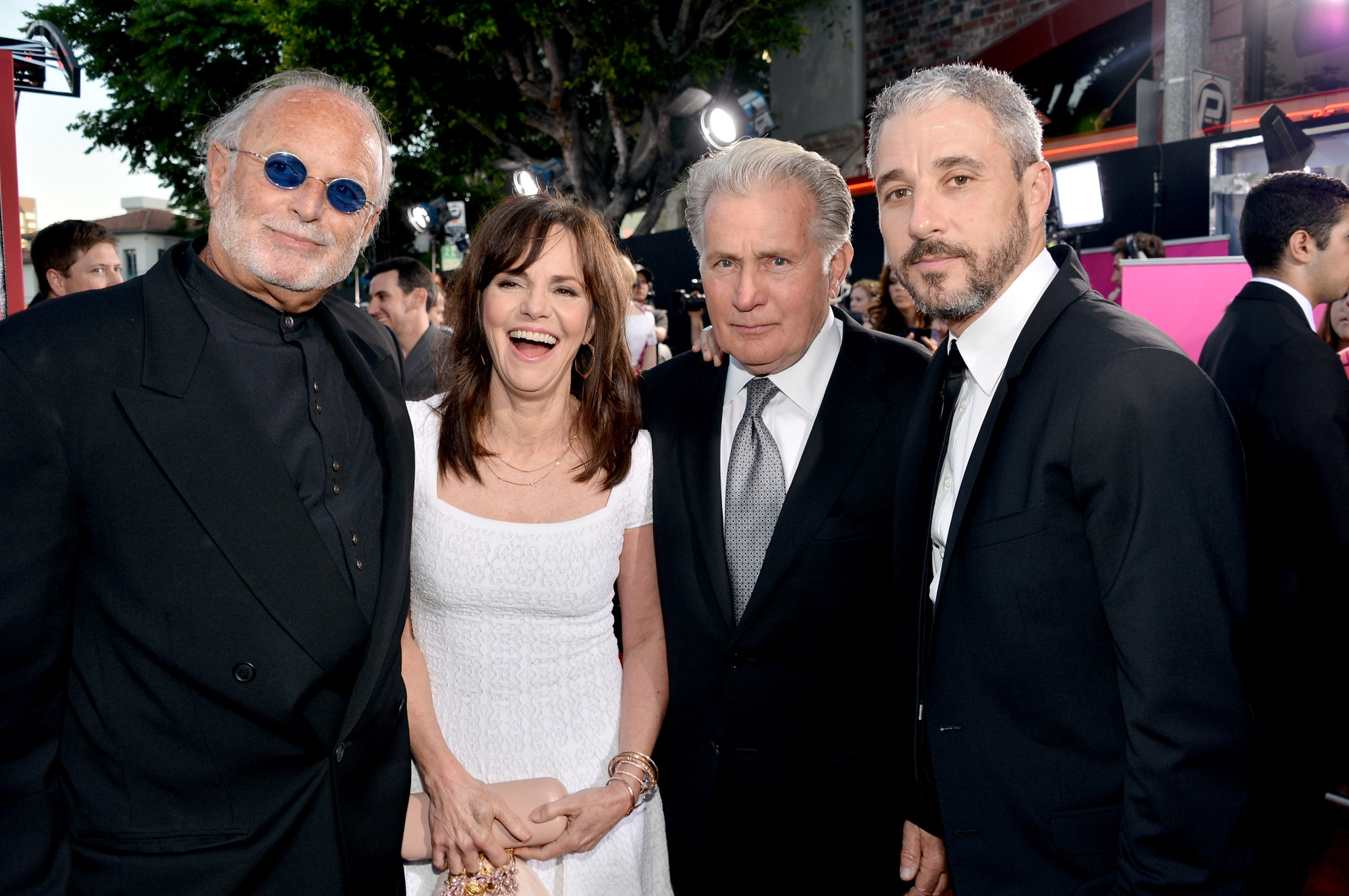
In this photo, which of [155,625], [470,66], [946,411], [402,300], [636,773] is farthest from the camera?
[470,66]

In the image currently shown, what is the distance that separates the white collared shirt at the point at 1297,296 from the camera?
3.00 metres

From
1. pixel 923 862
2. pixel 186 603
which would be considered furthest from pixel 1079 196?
pixel 186 603


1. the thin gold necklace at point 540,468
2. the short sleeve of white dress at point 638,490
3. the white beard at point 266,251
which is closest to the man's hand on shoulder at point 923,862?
the short sleeve of white dress at point 638,490

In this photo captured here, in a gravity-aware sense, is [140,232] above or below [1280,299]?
above

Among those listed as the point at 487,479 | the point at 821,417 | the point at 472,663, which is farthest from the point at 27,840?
the point at 821,417

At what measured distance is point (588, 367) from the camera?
2215 mm

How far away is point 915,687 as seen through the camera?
5.47ft

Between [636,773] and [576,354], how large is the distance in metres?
1.03

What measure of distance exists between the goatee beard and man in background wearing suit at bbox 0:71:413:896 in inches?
46.1

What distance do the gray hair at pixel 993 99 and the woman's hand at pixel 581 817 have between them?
1.55m

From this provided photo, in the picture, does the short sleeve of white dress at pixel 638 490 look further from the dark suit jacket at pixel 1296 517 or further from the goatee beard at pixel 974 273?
the dark suit jacket at pixel 1296 517

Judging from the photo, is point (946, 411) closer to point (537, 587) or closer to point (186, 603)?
point (537, 587)

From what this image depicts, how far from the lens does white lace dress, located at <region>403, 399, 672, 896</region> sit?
1928mm

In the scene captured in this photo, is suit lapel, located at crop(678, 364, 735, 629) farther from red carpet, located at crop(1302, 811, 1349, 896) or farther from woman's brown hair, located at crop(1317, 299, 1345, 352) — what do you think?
woman's brown hair, located at crop(1317, 299, 1345, 352)
